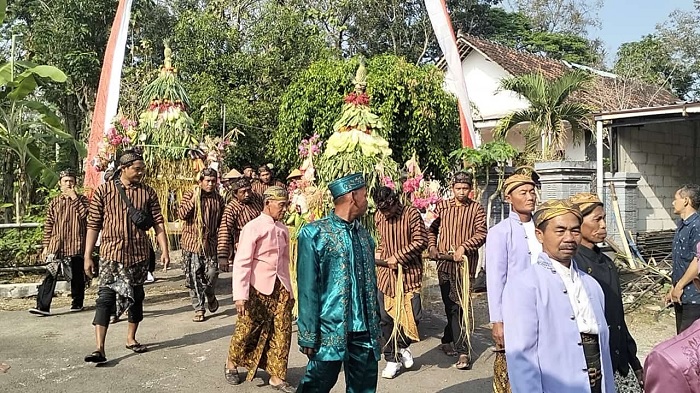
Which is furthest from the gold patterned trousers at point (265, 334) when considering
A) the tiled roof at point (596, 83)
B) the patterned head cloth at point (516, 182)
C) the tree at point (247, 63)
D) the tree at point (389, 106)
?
the tiled roof at point (596, 83)

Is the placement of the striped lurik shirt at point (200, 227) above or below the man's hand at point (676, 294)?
above

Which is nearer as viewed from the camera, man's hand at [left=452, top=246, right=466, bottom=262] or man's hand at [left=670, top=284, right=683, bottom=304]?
man's hand at [left=670, top=284, right=683, bottom=304]

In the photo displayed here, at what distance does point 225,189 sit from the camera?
399 inches

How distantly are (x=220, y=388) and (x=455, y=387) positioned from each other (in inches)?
75.4

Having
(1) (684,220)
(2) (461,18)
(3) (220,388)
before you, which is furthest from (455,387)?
(2) (461,18)

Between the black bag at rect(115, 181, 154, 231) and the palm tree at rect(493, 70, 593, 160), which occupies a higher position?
the palm tree at rect(493, 70, 593, 160)

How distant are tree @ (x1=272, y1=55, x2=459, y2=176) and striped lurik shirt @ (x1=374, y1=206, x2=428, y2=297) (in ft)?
26.3

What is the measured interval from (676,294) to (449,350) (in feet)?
6.86

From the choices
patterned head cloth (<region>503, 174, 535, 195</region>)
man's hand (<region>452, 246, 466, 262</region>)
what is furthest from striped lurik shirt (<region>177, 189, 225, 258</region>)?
patterned head cloth (<region>503, 174, 535, 195</region>)

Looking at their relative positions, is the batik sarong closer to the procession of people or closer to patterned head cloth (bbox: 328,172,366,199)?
the procession of people

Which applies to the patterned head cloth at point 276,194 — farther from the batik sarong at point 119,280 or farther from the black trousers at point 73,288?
the black trousers at point 73,288

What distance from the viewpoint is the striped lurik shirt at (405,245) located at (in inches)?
225

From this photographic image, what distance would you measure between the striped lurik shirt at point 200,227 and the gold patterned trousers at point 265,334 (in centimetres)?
272

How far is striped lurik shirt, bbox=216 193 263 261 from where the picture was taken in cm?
652
